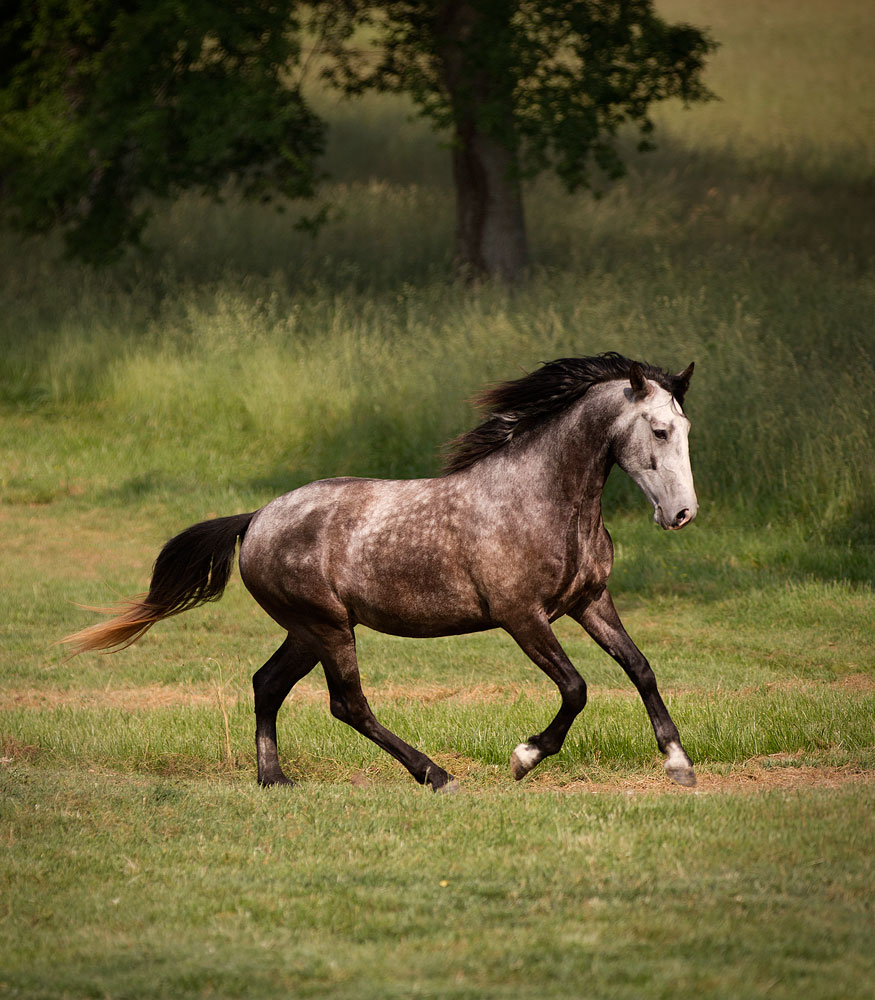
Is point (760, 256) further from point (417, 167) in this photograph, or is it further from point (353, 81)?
point (417, 167)

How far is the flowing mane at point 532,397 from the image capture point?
22.0 feet

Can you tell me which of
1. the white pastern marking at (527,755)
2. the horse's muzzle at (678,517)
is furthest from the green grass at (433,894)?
the horse's muzzle at (678,517)

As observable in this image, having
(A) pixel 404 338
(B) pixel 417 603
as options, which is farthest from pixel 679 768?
(A) pixel 404 338

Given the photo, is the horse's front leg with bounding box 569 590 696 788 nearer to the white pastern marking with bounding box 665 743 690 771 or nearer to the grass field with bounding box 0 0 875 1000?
the white pastern marking with bounding box 665 743 690 771

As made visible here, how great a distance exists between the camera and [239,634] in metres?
11.5

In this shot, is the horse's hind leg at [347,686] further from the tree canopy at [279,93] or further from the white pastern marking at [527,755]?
the tree canopy at [279,93]

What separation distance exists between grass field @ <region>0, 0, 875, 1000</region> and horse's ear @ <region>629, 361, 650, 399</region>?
74.1 inches

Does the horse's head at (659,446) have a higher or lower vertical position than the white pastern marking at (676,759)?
higher

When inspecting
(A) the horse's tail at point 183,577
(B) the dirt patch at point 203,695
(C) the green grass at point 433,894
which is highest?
(A) the horse's tail at point 183,577

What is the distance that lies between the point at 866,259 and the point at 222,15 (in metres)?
11.3

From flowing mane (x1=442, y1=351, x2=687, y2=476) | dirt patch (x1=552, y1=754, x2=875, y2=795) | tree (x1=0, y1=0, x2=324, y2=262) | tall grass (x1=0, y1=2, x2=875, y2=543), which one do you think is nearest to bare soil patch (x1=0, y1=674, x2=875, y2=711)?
dirt patch (x1=552, y1=754, x2=875, y2=795)

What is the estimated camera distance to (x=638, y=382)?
624 centimetres

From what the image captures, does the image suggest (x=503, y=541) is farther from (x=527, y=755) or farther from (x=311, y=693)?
(x=311, y=693)

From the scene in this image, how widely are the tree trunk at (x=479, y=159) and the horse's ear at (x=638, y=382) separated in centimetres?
1470
